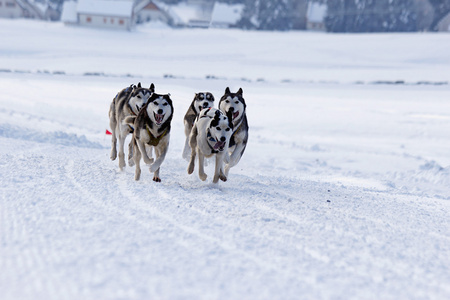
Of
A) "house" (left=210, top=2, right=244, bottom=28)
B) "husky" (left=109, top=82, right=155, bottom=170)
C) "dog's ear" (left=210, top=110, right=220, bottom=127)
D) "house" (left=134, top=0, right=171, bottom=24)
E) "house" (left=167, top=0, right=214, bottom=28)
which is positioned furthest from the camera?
"house" (left=134, top=0, right=171, bottom=24)

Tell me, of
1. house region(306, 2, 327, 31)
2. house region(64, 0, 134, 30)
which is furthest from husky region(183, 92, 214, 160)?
house region(306, 2, 327, 31)

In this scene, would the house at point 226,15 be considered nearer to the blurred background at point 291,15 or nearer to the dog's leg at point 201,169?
the blurred background at point 291,15

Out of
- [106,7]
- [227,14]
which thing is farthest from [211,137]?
[106,7]

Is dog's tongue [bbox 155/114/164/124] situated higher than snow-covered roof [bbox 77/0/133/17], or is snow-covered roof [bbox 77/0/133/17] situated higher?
snow-covered roof [bbox 77/0/133/17]

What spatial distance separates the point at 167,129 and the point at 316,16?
6361 cm

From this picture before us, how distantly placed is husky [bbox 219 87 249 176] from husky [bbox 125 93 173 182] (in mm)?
1004

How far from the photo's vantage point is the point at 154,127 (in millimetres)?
6402

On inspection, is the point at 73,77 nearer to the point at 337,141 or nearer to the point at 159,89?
the point at 159,89

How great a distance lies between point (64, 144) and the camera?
11109 millimetres

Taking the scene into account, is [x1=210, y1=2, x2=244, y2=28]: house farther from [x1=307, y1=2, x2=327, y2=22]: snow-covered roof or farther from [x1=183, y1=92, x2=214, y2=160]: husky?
[x1=183, y1=92, x2=214, y2=160]: husky

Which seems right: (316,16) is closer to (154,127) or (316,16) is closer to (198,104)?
(198,104)

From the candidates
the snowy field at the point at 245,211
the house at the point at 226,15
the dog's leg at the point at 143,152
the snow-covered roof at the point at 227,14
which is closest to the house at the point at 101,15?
the house at the point at 226,15

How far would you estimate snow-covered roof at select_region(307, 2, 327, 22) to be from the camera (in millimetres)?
65188

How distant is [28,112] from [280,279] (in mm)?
15968
